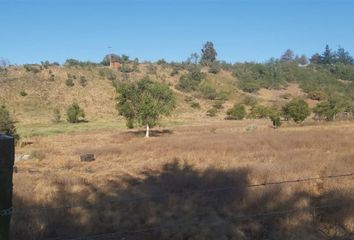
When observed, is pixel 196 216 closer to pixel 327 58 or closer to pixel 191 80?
pixel 191 80

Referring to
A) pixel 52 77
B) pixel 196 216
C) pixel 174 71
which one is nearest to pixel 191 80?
pixel 174 71

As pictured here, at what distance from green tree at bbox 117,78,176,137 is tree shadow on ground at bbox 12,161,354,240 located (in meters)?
30.6

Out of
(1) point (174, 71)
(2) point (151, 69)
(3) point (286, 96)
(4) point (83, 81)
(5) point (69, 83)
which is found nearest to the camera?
(5) point (69, 83)

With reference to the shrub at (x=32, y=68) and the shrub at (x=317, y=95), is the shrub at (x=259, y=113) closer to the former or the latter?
the shrub at (x=317, y=95)

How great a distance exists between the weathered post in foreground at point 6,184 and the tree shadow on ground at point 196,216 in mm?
4134

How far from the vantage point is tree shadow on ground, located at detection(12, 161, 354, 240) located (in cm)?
932

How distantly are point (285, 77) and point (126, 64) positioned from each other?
44972 mm

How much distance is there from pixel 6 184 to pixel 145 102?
134 feet

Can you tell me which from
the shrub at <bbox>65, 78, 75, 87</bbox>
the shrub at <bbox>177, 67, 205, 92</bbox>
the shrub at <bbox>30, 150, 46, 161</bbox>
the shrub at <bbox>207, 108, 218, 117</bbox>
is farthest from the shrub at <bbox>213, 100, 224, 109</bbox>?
the shrub at <bbox>30, 150, 46, 161</bbox>

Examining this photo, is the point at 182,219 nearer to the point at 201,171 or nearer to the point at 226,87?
the point at 201,171

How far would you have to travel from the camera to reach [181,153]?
25844 millimetres

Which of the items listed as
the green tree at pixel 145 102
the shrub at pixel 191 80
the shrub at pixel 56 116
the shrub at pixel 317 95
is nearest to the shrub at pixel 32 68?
the shrub at pixel 56 116

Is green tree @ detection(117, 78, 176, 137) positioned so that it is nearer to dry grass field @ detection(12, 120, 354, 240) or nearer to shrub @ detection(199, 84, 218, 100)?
dry grass field @ detection(12, 120, 354, 240)

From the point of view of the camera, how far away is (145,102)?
146 ft
